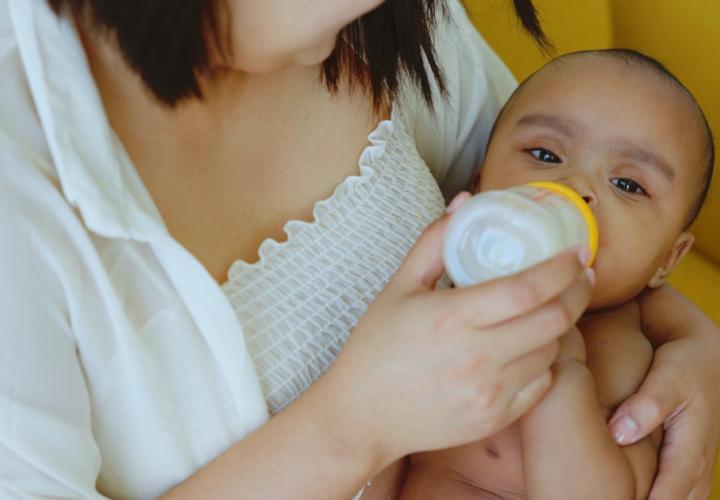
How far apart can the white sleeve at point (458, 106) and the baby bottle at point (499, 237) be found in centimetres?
47

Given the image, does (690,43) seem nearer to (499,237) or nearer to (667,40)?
(667,40)

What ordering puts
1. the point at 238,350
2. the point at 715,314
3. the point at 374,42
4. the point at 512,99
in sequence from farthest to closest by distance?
the point at 715,314 → the point at 512,99 → the point at 374,42 → the point at 238,350

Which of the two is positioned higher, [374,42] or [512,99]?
[374,42]

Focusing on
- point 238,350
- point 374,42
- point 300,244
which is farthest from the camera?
point 374,42

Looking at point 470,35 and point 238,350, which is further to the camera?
point 470,35

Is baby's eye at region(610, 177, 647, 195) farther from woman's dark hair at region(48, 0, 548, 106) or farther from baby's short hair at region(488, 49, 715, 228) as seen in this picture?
woman's dark hair at region(48, 0, 548, 106)

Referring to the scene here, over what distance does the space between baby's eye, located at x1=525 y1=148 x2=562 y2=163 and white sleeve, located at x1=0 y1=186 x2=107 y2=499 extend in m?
0.66

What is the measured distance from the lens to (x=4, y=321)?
2.20ft

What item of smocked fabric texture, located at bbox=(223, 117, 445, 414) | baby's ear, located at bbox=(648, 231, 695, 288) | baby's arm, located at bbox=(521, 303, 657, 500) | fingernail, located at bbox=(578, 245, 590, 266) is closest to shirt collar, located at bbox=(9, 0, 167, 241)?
smocked fabric texture, located at bbox=(223, 117, 445, 414)

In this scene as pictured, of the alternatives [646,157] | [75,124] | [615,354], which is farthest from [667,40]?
[75,124]

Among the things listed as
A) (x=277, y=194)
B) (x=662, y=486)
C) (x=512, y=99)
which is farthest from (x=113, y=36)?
(x=662, y=486)

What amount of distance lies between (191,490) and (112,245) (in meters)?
0.25

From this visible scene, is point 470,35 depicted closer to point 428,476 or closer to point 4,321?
point 428,476

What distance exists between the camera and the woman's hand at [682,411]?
1.00 m
